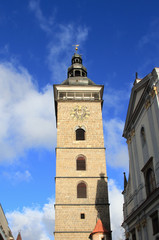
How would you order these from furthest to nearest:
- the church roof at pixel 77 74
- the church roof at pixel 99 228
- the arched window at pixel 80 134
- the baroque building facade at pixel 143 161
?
1. the church roof at pixel 77 74
2. the arched window at pixel 80 134
3. the church roof at pixel 99 228
4. the baroque building facade at pixel 143 161

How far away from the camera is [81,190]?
1077 inches

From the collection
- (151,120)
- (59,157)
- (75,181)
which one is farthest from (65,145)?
(151,120)

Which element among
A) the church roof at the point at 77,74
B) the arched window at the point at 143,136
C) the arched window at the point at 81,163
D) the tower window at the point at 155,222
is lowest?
the tower window at the point at 155,222

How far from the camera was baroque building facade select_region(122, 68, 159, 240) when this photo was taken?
1525cm

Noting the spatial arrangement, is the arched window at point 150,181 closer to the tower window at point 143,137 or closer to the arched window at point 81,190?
the tower window at point 143,137

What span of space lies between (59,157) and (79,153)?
6.77 feet

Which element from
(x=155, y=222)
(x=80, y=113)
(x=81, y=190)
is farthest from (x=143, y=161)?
(x=80, y=113)

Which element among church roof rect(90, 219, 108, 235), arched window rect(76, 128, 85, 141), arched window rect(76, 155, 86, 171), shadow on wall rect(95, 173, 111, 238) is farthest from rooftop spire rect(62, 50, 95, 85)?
church roof rect(90, 219, 108, 235)

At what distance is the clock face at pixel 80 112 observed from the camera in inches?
1271

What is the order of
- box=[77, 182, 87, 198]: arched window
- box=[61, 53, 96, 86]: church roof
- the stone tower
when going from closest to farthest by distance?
the stone tower, box=[77, 182, 87, 198]: arched window, box=[61, 53, 96, 86]: church roof

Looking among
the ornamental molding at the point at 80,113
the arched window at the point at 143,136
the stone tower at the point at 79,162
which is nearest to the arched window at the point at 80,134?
the stone tower at the point at 79,162

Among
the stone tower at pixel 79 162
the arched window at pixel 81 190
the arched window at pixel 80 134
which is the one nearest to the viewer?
the stone tower at pixel 79 162

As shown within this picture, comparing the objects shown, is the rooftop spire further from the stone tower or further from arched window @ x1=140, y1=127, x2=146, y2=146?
arched window @ x1=140, y1=127, x2=146, y2=146

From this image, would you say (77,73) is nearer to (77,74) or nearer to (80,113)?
(77,74)
